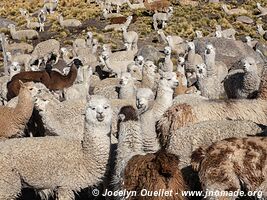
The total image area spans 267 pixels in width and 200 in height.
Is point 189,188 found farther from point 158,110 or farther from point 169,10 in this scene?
point 169,10

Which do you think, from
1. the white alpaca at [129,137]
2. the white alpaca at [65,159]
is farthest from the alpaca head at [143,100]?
the white alpaca at [65,159]

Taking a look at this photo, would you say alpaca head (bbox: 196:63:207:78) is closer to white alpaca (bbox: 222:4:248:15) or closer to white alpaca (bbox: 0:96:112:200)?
white alpaca (bbox: 0:96:112:200)

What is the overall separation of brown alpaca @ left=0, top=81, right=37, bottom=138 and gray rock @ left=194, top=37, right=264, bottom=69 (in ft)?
26.1

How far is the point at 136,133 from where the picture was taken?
535cm

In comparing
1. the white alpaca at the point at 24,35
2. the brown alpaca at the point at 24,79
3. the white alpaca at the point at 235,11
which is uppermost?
the brown alpaca at the point at 24,79

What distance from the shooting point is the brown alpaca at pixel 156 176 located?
4224mm

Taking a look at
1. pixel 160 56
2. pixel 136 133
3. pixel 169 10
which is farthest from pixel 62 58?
pixel 136 133

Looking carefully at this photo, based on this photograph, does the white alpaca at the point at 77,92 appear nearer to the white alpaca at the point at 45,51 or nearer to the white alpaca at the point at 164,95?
the white alpaca at the point at 164,95

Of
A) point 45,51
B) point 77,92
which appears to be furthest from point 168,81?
point 45,51

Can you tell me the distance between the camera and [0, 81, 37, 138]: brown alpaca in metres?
6.73

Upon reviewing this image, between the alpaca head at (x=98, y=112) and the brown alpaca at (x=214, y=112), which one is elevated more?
the alpaca head at (x=98, y=112)

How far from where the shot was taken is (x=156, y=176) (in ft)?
13.9

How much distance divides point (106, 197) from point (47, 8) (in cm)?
2437

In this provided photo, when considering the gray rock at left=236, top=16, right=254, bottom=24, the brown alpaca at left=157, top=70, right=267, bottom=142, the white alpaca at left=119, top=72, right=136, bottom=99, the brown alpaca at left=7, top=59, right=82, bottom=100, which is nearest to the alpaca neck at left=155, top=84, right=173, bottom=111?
the brown alpaca at left=157, top=70, right=267, bottom=142
